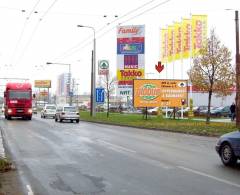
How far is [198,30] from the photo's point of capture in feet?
185

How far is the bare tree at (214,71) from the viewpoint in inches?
1447

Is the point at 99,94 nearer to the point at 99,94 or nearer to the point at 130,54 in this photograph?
the point at 99,94

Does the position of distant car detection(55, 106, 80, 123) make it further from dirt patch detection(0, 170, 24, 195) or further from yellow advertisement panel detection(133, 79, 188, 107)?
dirt patch detection(0, 170, 24, 195)

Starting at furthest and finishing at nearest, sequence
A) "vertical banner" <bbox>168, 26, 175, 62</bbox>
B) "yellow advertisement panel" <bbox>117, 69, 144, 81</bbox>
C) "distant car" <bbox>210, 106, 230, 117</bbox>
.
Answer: "distant car" <bbox>210, 106, 230, 117</bbox> → "vertical banner" <bbox>168, 26, 175, 62</bbox> → "yellow advertisement panel" <bbox>117, 69, 144, 81</bbox>

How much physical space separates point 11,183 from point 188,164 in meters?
5.01

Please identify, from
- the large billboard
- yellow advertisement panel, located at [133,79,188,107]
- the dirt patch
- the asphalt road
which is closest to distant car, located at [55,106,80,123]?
yellow advertisement panel, located at [133,79,188,107]

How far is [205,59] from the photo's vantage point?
36594 millimetres

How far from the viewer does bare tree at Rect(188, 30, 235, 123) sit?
3675 cm

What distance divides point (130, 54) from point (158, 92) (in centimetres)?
451

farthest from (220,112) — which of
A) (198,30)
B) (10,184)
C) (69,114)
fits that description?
(10,184)

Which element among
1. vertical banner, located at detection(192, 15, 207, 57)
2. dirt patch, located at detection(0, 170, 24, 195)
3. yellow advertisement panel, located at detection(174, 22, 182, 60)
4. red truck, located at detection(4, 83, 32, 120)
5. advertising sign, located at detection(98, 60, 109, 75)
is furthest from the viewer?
yellow advertisement panel, located at detection(174, 22, 182, 60)

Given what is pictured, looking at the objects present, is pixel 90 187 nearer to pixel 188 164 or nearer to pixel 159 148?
pixel 188 164

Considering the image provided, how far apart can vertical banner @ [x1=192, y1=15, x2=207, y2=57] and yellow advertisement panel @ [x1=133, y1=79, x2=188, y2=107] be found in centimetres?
742

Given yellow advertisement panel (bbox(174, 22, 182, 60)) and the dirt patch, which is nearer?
the dirt patch
